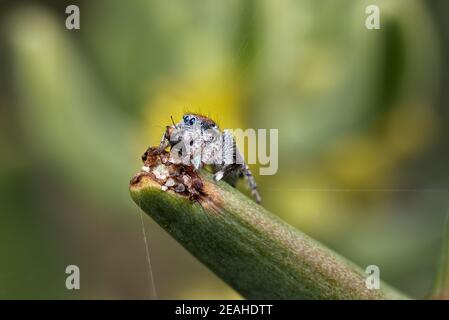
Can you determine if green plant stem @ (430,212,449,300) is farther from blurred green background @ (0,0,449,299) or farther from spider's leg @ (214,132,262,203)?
blurred green background @ (0,0,449,299)

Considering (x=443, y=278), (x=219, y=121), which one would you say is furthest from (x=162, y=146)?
(x=219, y=121)

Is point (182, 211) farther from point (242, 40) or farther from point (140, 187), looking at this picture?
point (242, 40)

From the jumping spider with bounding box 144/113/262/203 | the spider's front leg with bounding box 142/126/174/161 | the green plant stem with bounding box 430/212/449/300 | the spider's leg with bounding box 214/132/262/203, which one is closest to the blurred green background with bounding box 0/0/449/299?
the spider's leg with bounding box 214/132/262/203

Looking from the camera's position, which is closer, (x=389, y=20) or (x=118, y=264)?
(x=389, y=20)
